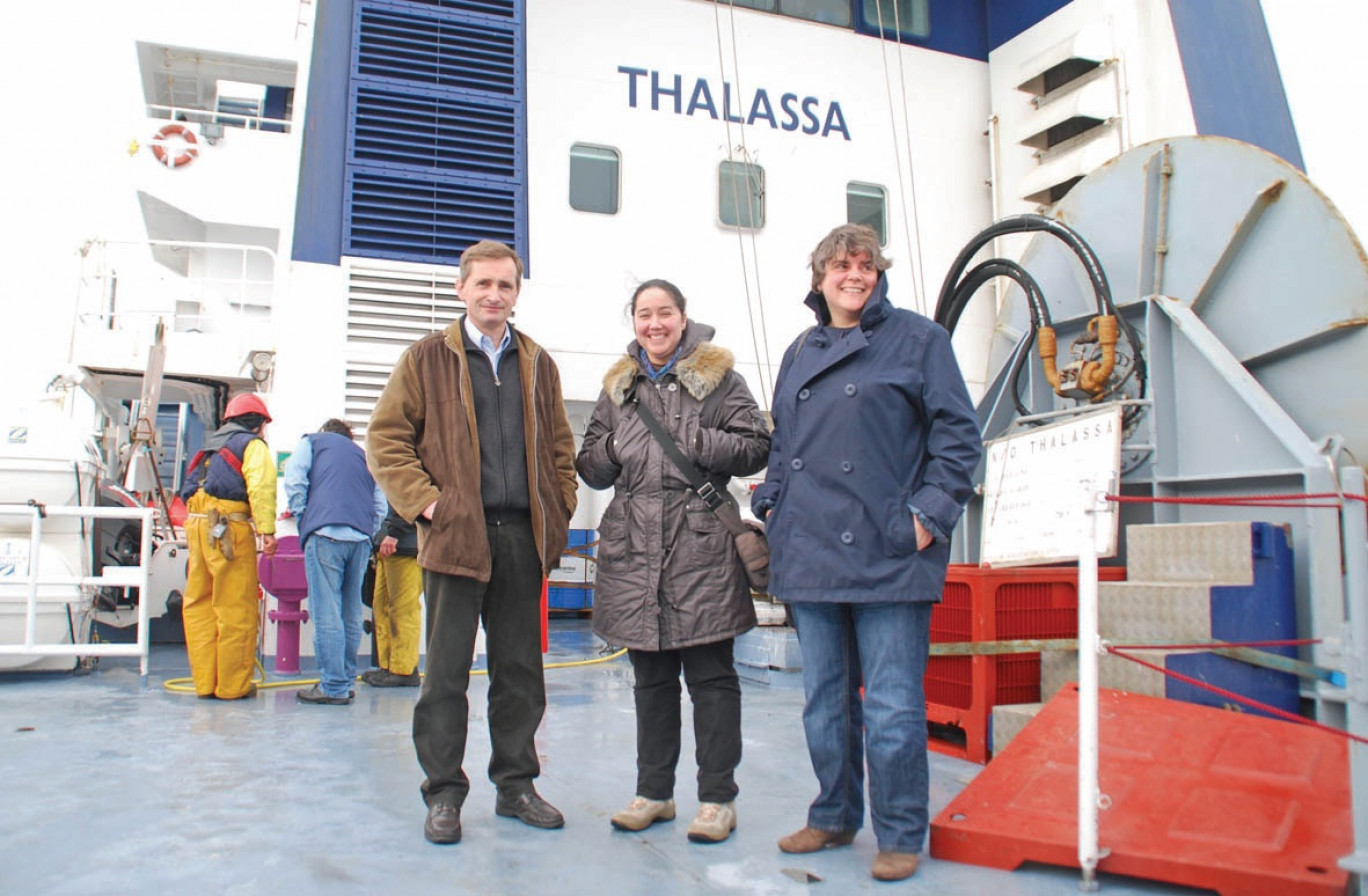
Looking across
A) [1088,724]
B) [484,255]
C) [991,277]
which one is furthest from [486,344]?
[991,277]

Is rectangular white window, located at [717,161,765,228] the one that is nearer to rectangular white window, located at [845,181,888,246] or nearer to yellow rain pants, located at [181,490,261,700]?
rectangular white window, located at [845,181,888,246]

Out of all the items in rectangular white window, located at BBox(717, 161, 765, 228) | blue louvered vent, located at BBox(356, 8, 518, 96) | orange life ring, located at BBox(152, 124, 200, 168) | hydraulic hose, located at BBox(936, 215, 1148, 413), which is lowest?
hydraulic hose, located at BBox(936, 215, 1148, 413)

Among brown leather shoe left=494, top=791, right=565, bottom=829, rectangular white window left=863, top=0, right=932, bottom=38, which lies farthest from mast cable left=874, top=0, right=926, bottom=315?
brown leather shoe left=494, top=791, right=565, bottom=829

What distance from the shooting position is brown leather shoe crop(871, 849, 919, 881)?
2535mm

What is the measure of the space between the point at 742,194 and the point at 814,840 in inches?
263

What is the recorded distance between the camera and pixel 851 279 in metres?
2.83

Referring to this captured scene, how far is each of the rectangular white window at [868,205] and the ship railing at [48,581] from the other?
244 inches

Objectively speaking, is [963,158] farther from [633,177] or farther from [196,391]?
[196,391]

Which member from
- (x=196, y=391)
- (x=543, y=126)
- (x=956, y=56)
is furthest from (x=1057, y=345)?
(x=196, y=391)

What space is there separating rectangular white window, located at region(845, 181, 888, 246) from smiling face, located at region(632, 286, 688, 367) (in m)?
6.32

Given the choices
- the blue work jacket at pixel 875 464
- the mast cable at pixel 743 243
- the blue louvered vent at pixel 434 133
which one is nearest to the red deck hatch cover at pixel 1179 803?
the blue work jacket at pixel 875 464

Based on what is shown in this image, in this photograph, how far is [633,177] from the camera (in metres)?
8.28

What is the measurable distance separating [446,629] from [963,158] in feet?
26.6

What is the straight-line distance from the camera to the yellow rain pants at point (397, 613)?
19.7 feet
